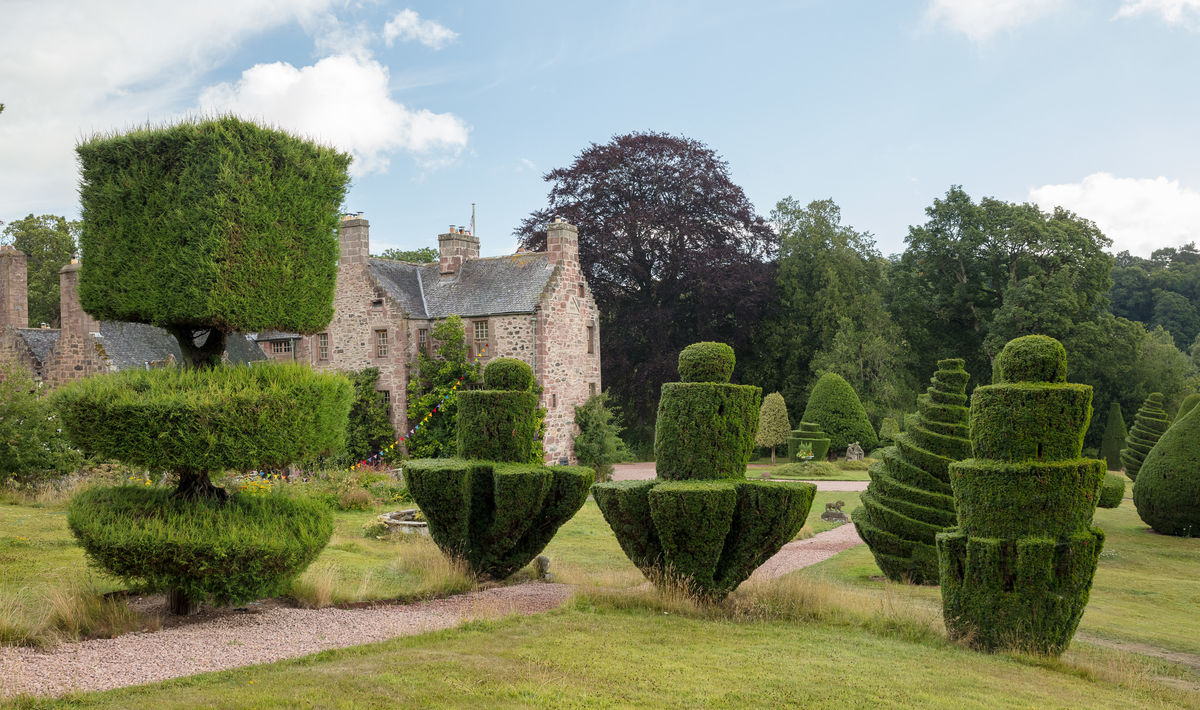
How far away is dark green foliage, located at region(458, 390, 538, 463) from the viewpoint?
11711mm

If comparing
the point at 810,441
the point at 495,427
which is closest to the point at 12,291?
the point at 495,427

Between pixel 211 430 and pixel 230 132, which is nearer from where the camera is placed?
pixel 211 430

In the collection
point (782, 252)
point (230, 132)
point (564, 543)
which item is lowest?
point (564, 543)

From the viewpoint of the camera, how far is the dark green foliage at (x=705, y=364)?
10.6 m

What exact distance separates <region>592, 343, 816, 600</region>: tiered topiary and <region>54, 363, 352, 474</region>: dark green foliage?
372 centimetres

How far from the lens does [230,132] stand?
9094mm

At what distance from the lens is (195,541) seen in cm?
803

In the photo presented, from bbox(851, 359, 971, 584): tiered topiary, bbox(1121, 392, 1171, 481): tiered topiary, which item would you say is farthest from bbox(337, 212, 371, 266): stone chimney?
bbox(1121, 392, 1171, 481): tiered topiary

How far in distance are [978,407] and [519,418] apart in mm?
5744

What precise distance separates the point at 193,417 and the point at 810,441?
2697cm

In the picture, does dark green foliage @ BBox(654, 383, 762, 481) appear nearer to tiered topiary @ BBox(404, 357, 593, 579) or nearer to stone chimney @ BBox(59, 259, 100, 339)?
tiered topiary @ BBox(404, 357, 593, 579)

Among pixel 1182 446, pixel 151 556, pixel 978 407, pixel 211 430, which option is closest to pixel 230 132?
pixel 211 430

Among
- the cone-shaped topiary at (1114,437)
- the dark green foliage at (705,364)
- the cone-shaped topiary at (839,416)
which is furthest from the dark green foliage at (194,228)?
the cone-shaped topiary at (1114,437)

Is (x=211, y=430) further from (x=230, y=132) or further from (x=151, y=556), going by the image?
(x=230, y=132)
